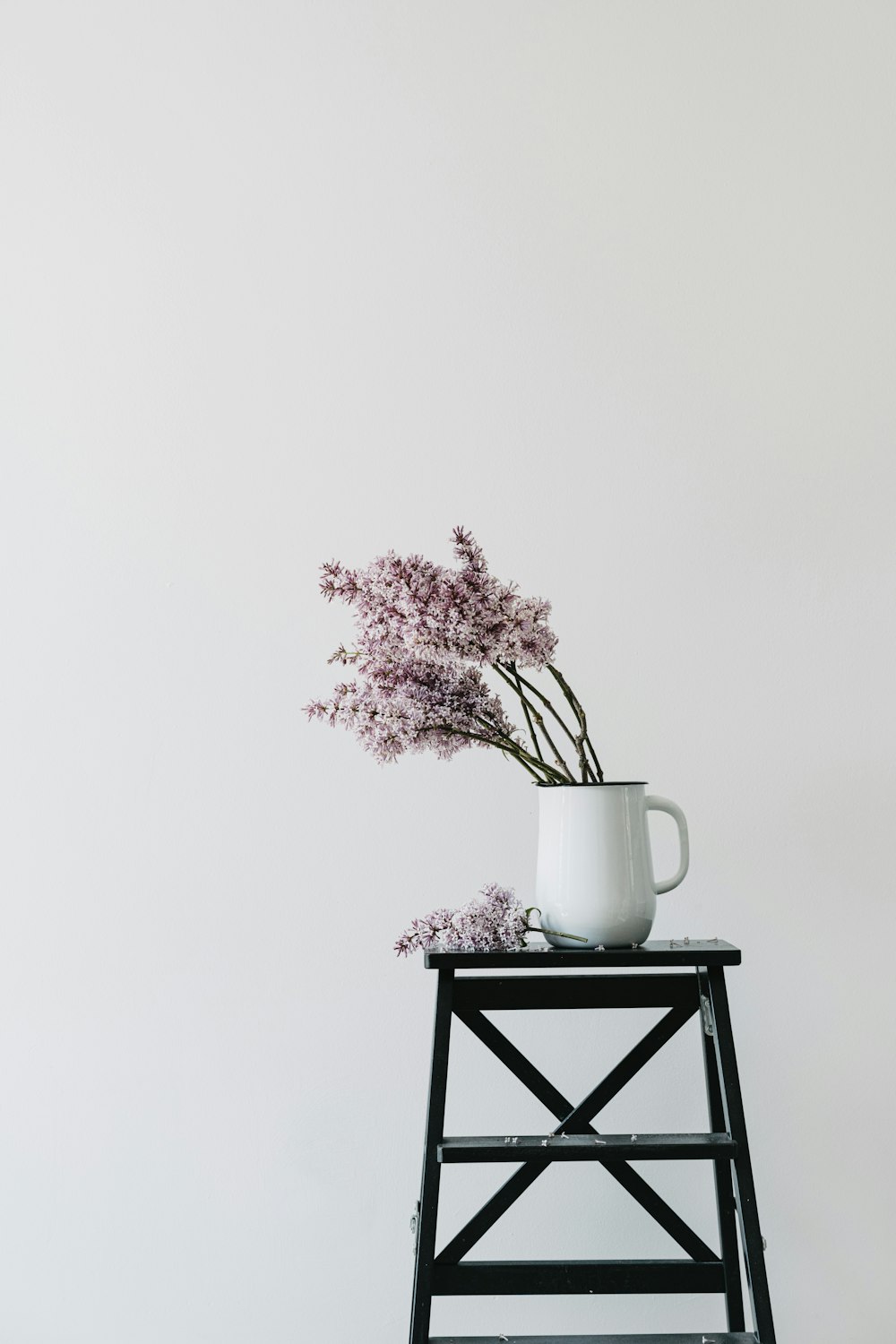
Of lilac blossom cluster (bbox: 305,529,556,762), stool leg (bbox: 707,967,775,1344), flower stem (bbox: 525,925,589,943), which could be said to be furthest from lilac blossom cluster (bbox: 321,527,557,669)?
stool leg (bbox: 707,967,775,1344)

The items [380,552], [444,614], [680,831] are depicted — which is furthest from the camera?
[380,552]

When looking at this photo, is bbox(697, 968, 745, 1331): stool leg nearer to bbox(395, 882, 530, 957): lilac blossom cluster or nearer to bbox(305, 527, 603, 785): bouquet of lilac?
bbox(395, 882, 530, 957): lilac blossom cluster

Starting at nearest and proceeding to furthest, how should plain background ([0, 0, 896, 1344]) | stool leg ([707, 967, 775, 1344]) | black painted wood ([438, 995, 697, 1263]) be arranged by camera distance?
stool leg ([707, 967, 775, 1344]), black painted wood ([438, 995, 697, 1263]), plain background ([0, 0, 896, 1344])

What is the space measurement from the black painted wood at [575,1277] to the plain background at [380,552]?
191mm

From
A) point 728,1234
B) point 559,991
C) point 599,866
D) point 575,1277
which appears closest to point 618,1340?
point 575,1277

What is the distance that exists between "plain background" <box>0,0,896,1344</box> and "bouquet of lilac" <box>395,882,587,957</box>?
0.27m

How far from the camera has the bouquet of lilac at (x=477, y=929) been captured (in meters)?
1.14

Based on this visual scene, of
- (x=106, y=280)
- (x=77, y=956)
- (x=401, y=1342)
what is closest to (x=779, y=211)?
(x=106, y=280)

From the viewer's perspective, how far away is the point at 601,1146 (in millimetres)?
1103

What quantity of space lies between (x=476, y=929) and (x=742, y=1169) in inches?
13.5

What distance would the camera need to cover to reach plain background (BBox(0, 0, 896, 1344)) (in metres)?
1.40

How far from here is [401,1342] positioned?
138 cm

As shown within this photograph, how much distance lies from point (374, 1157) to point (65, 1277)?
41cm

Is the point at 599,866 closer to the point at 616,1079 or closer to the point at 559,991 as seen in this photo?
the point at 559,991
